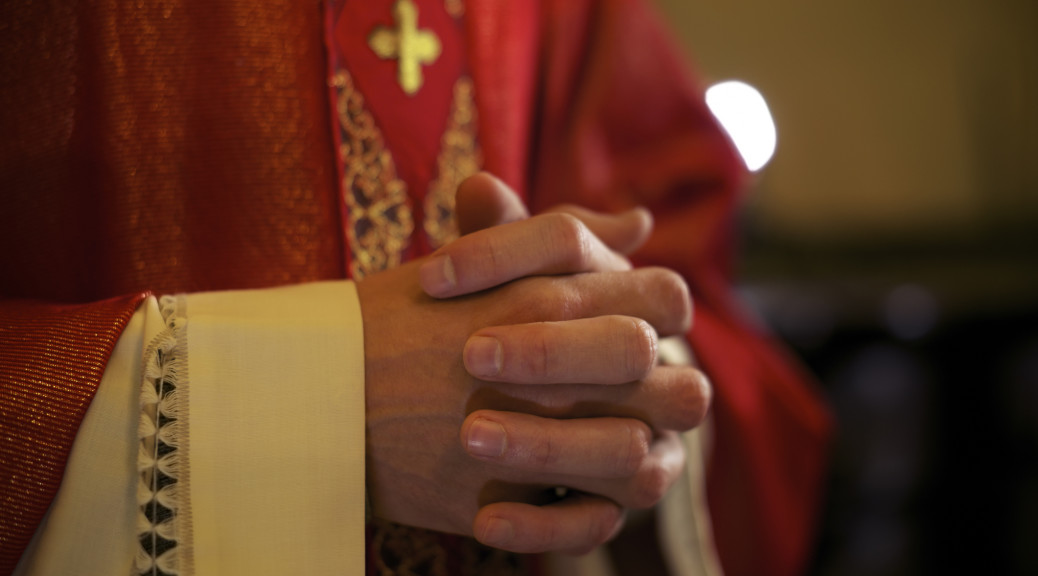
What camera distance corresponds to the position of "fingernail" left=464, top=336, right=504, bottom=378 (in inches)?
19.0

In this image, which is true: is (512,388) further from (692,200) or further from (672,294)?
(692,200)

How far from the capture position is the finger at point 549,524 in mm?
501

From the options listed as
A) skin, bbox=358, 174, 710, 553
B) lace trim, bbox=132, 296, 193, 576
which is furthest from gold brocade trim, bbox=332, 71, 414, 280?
lace trim, bbox=132, 296, 193, 576

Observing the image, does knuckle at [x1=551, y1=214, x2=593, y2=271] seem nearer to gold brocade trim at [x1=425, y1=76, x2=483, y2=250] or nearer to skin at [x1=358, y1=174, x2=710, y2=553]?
skin at [x1=358, y1=174, x2=710, y2=553]

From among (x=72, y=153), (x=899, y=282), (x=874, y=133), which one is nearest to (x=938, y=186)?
(x=874, y=133)

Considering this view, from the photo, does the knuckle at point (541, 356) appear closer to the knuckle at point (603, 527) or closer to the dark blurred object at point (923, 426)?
the knuckle at point (603, 527)

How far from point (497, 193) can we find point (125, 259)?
354 mm

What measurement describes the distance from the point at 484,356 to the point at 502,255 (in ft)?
0.26

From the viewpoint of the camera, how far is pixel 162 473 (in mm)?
468

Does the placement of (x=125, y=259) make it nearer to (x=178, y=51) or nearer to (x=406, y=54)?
(x=178, y=51)

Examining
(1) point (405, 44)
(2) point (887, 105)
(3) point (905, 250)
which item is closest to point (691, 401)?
(1) point (405, 44)

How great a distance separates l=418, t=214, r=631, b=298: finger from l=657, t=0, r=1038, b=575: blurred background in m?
2.48

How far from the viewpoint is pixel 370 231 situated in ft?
2.30

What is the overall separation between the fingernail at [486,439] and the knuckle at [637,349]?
0.35 feet
